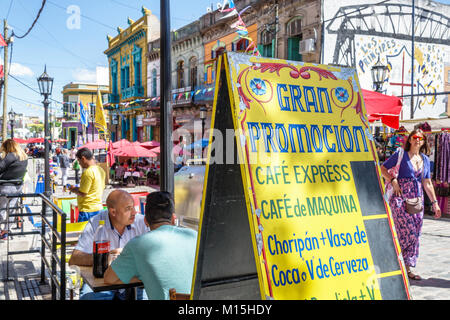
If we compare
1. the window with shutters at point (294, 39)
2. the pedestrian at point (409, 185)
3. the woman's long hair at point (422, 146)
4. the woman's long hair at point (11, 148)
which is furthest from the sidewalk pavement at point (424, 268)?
the window with shutters at point (294, 39)

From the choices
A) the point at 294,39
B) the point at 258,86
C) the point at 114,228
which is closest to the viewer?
the point at 258,86

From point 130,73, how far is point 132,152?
16.9 meters

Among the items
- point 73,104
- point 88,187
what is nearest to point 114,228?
point 88,187

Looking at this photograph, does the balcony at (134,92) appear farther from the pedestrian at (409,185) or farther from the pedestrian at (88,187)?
the pedestrian at (409,185)

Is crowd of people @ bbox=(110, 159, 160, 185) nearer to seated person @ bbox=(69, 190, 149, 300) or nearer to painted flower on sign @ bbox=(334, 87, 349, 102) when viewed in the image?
seated person @ bbox=(69, 190, 149, 300)

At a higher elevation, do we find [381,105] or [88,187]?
[381,105]

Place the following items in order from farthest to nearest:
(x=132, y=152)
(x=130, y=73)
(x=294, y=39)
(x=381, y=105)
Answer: (x=130, y=73)
(x=132, y=152)
(x=294, y=39)
(x=381, y=105)

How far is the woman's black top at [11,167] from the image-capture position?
6754mm

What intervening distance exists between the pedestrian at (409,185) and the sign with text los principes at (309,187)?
97.7 inches

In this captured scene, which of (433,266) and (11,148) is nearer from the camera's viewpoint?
(433,266)

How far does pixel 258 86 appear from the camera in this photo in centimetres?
242

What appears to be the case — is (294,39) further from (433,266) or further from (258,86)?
(258,86)
